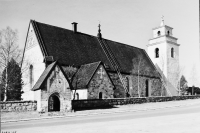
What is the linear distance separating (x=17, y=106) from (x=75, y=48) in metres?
14.9

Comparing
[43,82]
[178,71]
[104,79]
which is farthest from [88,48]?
[178,71]

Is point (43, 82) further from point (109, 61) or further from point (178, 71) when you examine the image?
point (178, 71)

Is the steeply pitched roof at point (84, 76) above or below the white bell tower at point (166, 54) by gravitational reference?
below

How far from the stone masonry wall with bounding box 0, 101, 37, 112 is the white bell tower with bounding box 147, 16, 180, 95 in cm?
3161

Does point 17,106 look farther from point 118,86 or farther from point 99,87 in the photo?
point 118,86

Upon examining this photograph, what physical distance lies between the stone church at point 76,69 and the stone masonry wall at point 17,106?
0.87 meters

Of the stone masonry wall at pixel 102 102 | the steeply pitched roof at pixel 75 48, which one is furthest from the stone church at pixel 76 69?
the stone masonry wall at pixel 102 102

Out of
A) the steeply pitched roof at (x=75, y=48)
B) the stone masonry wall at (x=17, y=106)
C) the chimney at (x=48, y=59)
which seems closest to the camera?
the stone masonry wall at (x=17, y=106)

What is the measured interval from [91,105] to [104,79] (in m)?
4.97

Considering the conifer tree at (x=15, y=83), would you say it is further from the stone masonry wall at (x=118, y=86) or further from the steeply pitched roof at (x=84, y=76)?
the stone masonry wall at (x=118, y=86)

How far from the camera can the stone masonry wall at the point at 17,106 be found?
20.8 meters

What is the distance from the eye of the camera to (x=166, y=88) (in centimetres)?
4628

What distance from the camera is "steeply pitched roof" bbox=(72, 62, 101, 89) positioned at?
91.1ft

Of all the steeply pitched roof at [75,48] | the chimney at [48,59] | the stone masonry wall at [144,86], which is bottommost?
the stone masonry wall at [144,86]
